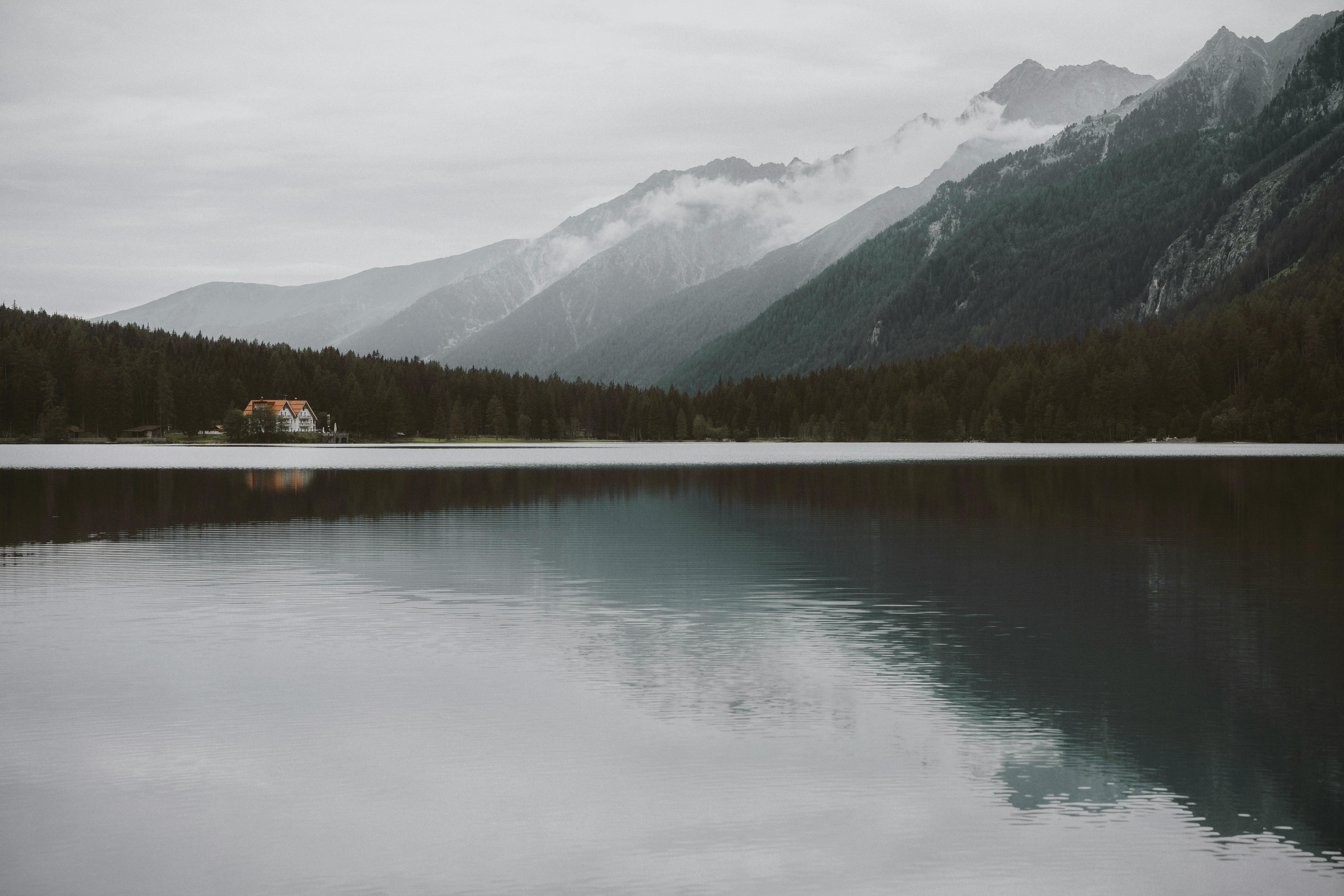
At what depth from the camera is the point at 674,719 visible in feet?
65.0

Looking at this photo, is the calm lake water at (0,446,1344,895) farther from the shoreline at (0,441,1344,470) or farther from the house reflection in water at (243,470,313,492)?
the shoreline at (0,441,1344,470)

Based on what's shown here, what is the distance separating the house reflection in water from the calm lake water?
45116mm

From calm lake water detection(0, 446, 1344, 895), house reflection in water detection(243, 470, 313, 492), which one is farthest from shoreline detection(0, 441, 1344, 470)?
calm lake water detection(0, 446, 1344, 895)

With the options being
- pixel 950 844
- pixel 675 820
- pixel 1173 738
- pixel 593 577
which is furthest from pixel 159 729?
pixel 593 577

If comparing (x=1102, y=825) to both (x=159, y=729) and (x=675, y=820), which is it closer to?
(x=675, y=820)

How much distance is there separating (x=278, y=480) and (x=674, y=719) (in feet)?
294

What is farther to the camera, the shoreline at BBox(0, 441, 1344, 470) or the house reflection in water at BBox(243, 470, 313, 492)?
the shoreline at BBox(0, 441, 1344, 470)

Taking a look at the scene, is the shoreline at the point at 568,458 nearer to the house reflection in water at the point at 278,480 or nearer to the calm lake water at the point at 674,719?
the house reflection in water at the point at 278,480

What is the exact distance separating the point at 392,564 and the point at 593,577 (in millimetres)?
7920

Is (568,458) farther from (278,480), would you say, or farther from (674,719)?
(674,719)

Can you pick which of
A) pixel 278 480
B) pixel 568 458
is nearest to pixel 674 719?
pixel 278 480

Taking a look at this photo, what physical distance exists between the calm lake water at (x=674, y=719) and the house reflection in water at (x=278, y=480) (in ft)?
148

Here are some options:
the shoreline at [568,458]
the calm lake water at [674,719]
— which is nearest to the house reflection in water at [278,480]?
the shoreline at [568,458]

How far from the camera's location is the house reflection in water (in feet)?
294
